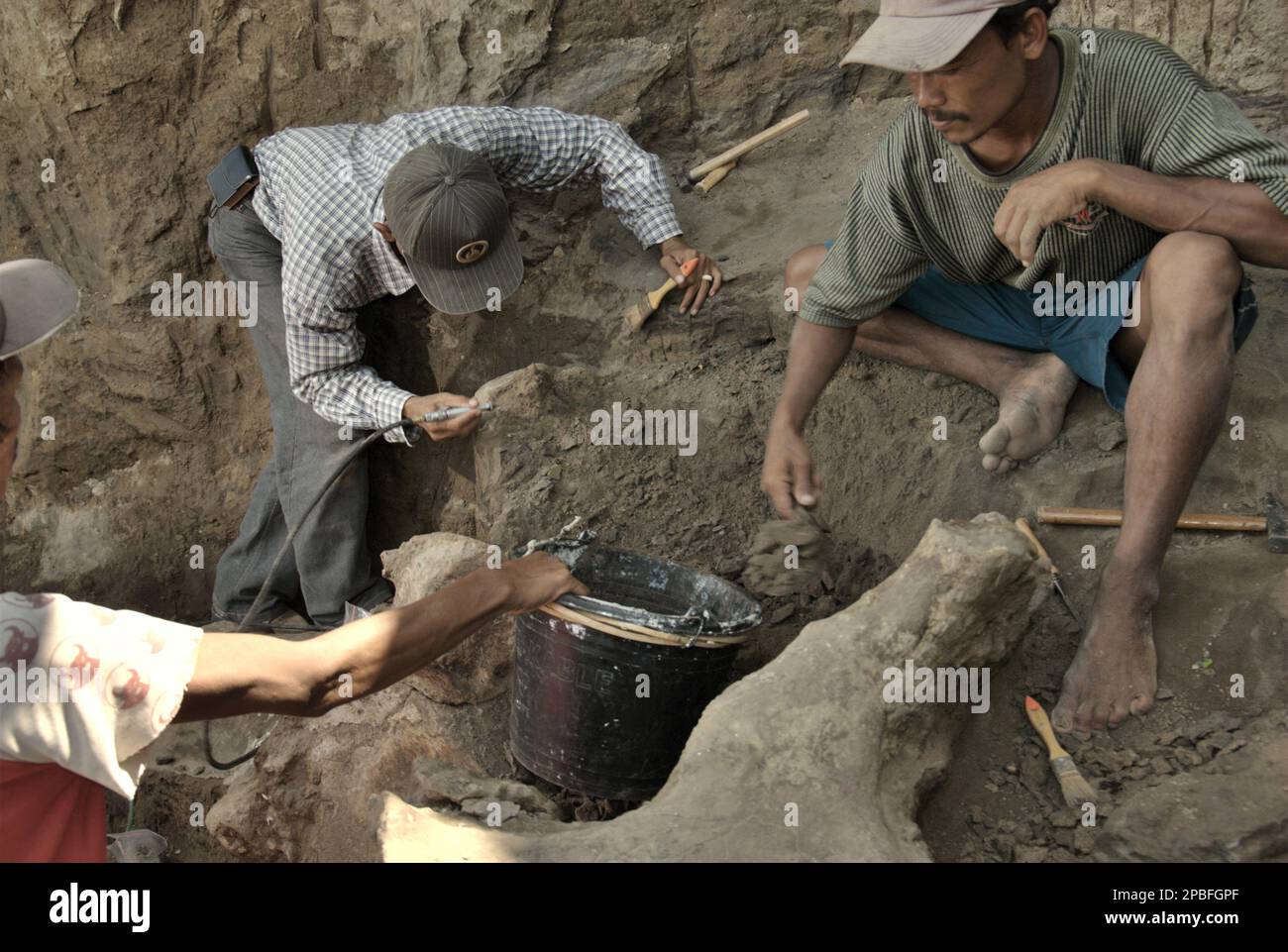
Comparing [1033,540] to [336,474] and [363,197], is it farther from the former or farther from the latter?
[363,197]

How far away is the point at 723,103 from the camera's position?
488 centimetres

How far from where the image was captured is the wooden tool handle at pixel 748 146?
468 cm

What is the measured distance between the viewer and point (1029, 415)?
3357mm

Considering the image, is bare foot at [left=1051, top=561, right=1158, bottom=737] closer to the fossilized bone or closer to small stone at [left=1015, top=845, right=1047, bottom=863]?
the fossilized bone

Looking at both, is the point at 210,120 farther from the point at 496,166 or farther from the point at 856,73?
the point at 856,73

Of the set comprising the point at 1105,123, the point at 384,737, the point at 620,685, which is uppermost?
the point at 1105,123

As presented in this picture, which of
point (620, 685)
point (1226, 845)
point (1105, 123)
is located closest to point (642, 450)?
point (620, 685)

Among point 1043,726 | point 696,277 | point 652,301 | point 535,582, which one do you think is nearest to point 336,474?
point 652,301

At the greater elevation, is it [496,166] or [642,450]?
[496,166]

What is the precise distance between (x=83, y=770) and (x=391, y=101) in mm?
3461

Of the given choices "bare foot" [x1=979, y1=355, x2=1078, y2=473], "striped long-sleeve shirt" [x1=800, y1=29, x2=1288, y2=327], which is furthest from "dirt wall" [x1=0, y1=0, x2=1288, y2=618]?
"bare foot" [x1=979, y1=355, x2=1078, y2=473]

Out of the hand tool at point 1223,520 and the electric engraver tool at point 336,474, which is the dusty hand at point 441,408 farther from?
the hand tool at point 1223,520

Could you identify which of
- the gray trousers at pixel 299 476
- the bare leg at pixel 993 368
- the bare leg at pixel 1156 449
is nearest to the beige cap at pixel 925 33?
the bare leg at pixel 1156 449

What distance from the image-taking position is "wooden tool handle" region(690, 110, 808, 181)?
4.68 metres
